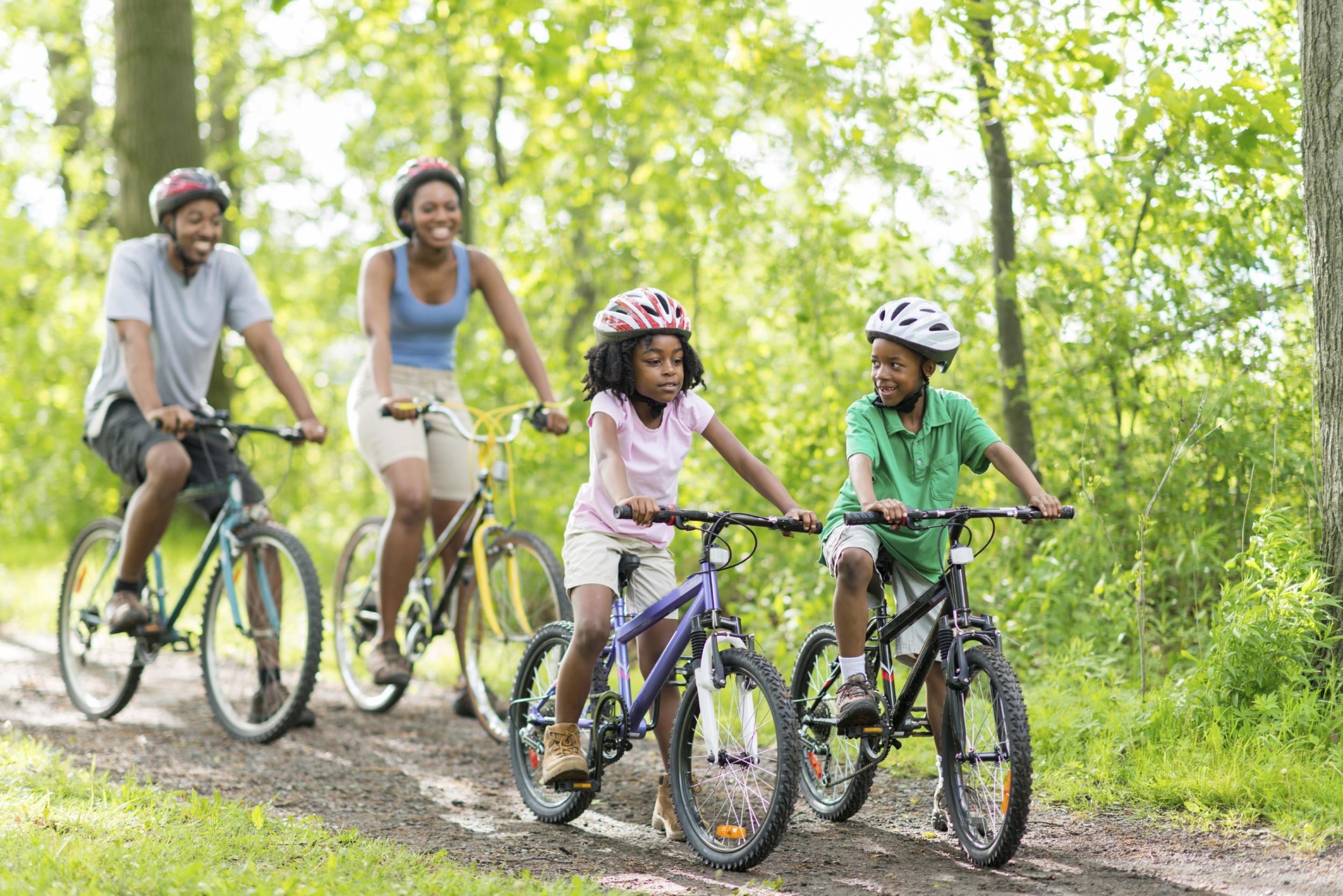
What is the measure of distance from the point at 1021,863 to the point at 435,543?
338 centimetres

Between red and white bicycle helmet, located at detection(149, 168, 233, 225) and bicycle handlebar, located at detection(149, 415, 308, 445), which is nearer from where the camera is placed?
bicycle handlebar, located at detection(149, 415, 308, 445)

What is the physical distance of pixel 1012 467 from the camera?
→ 4105mm

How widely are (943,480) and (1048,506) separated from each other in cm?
53

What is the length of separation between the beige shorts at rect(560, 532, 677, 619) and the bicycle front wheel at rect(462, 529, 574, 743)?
88 centimetres

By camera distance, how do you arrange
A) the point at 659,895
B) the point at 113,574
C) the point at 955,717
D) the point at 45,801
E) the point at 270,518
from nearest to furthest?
1. the point at 659,895
2. the point at 955,717
3. the point at 45,801
4. the point at 270,518
5. the point at 113,574

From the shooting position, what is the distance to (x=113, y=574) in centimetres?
652

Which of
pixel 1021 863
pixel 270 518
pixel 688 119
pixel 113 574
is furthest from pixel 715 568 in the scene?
pixel 688 119

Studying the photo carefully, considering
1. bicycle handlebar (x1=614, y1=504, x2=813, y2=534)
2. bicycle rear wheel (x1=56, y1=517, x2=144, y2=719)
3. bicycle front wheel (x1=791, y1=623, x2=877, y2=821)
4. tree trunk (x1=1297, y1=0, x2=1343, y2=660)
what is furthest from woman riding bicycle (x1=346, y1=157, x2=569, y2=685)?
tree trunk (x1=1297, y1=0, x2=1343, y2=660)

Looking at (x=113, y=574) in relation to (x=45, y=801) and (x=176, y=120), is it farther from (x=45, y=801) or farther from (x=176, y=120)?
(x=176, y=120)

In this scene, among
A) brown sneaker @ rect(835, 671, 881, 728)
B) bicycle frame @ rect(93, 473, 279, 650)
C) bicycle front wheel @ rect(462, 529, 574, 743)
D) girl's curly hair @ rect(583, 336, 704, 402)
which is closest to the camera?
brown sneaker @ rect(835, 671, 881, 728)

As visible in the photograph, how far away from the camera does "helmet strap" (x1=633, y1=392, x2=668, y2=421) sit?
4273 millimetres

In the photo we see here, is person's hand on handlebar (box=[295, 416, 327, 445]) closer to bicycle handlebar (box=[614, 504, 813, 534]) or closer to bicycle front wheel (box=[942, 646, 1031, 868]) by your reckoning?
bicycle handlebar (box=[614, 504, 813, 534])

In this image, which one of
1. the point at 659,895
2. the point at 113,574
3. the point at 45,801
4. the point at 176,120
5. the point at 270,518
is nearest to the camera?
the point at 659,895

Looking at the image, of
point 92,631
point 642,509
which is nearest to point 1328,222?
point 642,509
